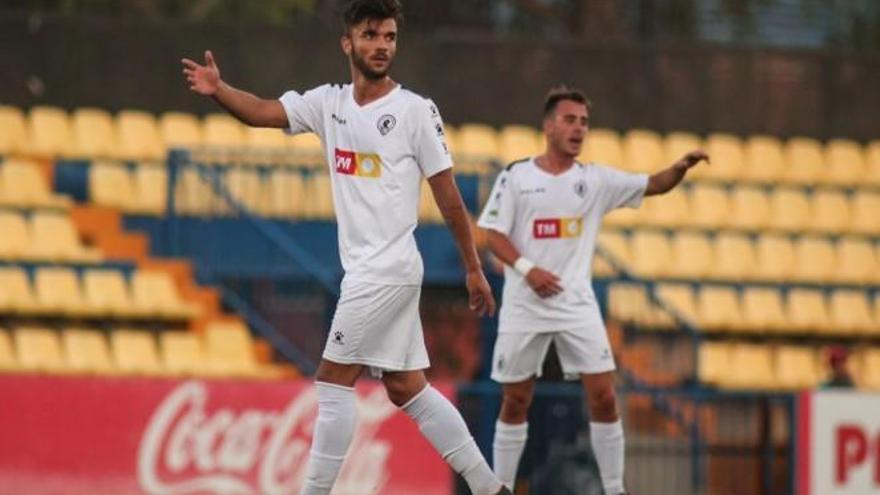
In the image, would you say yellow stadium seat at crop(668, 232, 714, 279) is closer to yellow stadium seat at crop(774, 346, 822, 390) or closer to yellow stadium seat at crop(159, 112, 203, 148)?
yellow stadium seat at crop(774, 346, 822, 390)

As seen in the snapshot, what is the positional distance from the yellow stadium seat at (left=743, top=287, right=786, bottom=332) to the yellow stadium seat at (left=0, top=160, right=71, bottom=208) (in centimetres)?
559

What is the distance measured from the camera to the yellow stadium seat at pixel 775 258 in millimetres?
19031

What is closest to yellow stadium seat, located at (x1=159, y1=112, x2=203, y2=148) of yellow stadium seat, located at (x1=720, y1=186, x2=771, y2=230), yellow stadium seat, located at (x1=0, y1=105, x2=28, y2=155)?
yellow stadium seat, located at (x1=0, y1=105, x2=28, y2=155)

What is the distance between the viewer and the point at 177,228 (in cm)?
1709

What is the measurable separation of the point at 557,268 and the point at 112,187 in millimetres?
7282

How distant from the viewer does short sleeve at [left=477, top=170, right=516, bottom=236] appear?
36.6 ft

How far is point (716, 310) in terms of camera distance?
18266 millimetres

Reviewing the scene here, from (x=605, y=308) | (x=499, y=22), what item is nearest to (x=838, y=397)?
(x=605, y=308)

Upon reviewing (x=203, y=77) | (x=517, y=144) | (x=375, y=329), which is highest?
(x=203, y=77)

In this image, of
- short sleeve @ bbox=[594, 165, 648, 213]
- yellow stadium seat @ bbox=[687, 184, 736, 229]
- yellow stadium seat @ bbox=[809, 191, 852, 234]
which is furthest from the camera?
yellow stadium seat @ bbox=[809, 191, 852, 234]

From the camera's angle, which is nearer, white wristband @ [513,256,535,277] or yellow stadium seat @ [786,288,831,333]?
white wristband @ [513,256,535,277]

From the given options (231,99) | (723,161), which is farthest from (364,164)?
(723,161)

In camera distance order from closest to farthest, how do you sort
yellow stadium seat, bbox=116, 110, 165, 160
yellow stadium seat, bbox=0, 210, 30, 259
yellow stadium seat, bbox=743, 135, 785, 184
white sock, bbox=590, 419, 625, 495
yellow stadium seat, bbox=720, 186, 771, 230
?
white sock, bbox=590, 419, 625, 495
yellow stadium seat, bbox=0, 210, 30, 259
yellow stadium seat, bbox=116, 110, 165, 160
yellow stadium seat, bbox=720, 186, 771, 230
yellow stadium seat, bbox=743, 135, 785, 184

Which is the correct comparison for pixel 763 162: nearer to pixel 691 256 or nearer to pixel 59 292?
pixel 691 256
